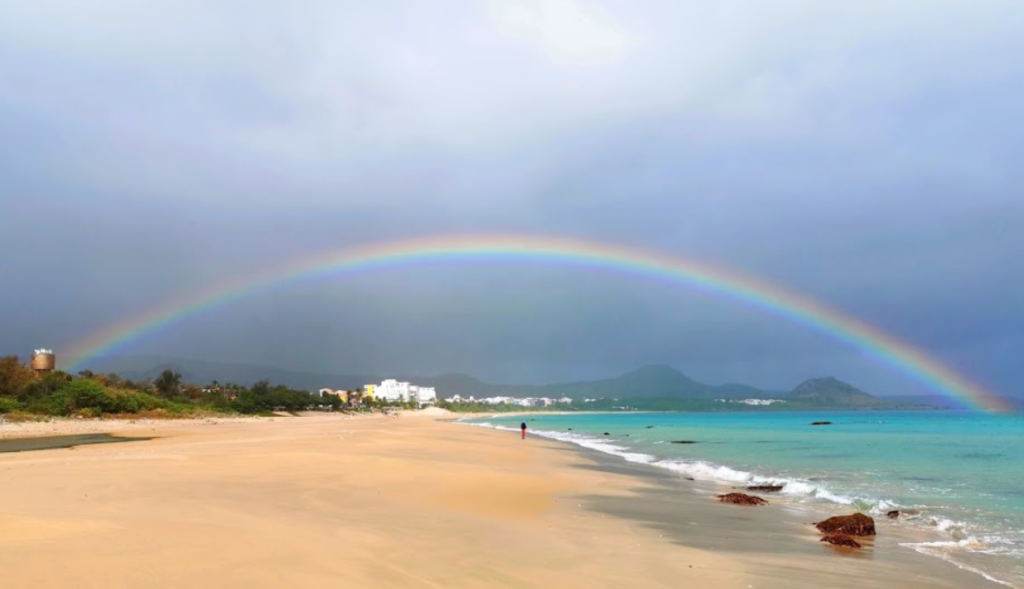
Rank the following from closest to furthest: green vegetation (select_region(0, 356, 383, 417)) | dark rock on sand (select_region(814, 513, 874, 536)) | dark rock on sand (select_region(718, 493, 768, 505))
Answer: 1. dark rock on sand (select_region(814, 513, 874, 536))
2. dark rock on sand (select_region(718, 493, 768, 505))
3. green vegetation (select_region(0, 356, 383, 417))

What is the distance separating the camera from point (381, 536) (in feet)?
31.3

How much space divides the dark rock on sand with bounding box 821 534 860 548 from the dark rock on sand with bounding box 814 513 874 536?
71 centimetres

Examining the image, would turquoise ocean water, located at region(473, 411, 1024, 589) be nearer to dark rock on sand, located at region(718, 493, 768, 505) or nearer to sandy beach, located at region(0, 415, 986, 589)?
dark rock on sand, located at region(718, 493, 768, 505)

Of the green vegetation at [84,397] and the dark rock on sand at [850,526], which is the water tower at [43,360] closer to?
the green vegetation at [84,397]

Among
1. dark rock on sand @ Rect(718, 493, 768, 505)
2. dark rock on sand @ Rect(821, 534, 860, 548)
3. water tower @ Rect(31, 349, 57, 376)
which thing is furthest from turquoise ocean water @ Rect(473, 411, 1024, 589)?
water tower @ Rect(31, 349, 57, 376)

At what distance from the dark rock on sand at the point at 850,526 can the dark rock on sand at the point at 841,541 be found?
0.71m

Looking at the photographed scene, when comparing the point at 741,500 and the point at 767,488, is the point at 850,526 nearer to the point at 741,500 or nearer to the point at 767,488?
the point at 741,500

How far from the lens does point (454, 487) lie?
1667 centimetres

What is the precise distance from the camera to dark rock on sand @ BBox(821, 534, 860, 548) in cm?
1075

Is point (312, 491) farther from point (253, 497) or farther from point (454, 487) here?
point (454, 487)

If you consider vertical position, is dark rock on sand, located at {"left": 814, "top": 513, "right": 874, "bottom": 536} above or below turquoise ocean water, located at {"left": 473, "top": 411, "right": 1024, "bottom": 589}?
above

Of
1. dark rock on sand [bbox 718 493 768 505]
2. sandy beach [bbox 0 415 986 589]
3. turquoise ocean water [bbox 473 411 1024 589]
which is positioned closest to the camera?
sandy beach [bbox 0 415 986 589]

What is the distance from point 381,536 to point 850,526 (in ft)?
28.1

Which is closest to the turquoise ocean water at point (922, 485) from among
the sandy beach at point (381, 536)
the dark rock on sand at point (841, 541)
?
the dark rock on sand at point (841, 541)
